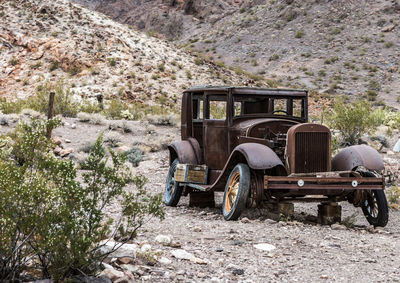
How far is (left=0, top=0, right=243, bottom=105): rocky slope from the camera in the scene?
92.9 ft

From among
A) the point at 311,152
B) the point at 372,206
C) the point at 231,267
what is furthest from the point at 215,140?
the point at 231,267

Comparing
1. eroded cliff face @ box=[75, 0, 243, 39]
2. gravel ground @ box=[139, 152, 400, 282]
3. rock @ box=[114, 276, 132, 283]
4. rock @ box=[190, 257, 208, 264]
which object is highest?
eroded cliff face @ box=[75, 0, 243, 39]

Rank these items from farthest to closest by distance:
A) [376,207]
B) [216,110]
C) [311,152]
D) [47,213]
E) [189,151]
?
[216,110], [189,151], [376,207], [311,152], [47,213]

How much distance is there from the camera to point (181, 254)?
495 cm

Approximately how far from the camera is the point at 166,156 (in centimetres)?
1504

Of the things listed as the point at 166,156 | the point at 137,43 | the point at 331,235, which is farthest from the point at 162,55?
the point at 331,235

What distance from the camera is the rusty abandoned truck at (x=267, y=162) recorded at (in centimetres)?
712

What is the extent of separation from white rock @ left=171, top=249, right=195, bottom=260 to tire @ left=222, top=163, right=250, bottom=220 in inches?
85.5

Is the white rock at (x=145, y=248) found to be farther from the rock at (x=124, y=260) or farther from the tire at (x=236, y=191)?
→ the tire at (x=236, y=191)

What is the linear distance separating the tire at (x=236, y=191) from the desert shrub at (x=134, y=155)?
6.77m

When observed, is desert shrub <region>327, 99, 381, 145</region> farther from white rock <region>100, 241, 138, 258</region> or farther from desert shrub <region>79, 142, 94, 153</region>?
white rock <region>100, 241, 138, 258</region>

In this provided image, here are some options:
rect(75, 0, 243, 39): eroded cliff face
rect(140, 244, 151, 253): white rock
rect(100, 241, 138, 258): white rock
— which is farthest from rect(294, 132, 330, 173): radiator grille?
rect(75, 0, 243, 39): eroded cliff face

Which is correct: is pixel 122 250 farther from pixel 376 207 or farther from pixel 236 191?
pixel 376 207

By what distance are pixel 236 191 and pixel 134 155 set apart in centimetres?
770
